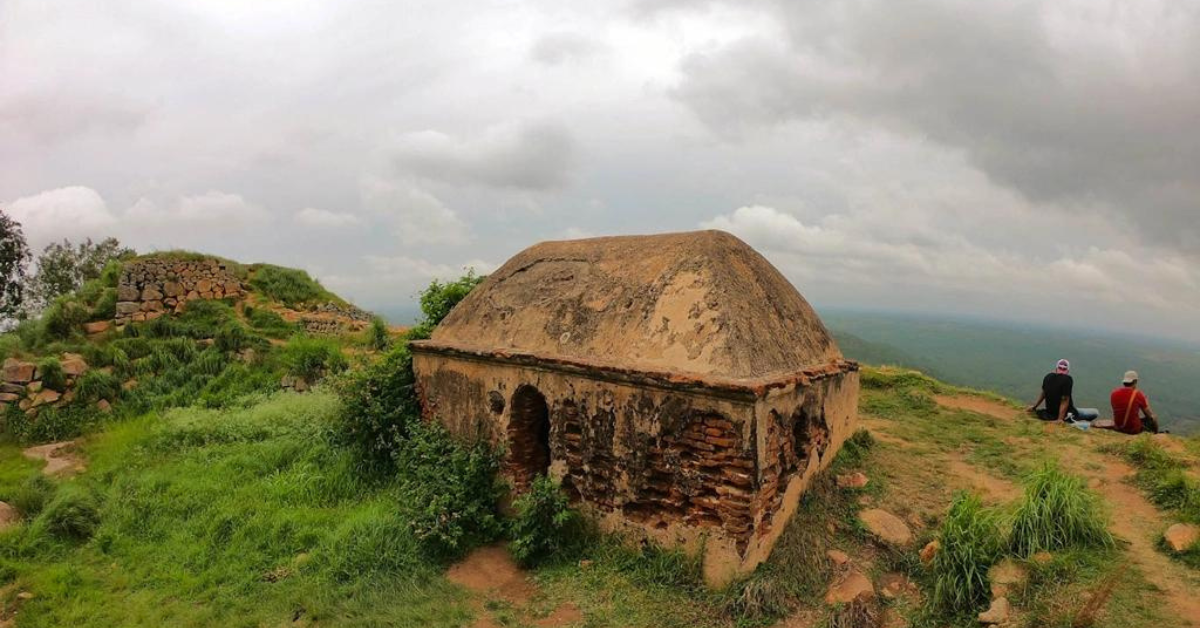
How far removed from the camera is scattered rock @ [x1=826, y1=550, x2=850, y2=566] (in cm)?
628

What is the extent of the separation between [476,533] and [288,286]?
13.7m

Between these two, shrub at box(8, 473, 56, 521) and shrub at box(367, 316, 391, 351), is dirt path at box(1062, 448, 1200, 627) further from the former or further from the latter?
shrub at box(367, 316, 391, 351)

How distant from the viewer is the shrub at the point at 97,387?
11922 mm

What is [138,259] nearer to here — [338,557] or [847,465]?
[338,557]

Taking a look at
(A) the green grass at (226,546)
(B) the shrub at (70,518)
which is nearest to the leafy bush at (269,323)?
(A) the green grass at (226,546)

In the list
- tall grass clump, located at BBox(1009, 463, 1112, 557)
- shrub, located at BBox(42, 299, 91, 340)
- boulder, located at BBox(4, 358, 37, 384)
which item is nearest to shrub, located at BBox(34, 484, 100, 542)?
boulder, located at BBox(4, 358, 37, 384)

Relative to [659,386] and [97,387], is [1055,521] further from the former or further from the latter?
[97,387]

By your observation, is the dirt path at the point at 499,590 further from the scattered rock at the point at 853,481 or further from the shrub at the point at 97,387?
the shrub at the point at 97,387

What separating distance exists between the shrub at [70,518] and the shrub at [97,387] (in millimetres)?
5042

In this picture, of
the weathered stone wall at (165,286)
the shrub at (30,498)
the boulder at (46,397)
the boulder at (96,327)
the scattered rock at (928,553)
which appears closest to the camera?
the scattered rock at (928,553)

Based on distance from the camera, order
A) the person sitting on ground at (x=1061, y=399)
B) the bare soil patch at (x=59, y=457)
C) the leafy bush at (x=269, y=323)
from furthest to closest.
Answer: the leafy bush at (x=269, y=323), the person sitting on ground at (x=1061, y=399), the bare soil patch at (x=59, y=457)

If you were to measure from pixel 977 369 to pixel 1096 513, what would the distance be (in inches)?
4528

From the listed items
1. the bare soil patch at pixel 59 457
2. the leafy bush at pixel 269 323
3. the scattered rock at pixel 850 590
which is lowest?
the bare soil patch at pixel 59 457

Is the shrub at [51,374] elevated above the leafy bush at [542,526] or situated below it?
above
